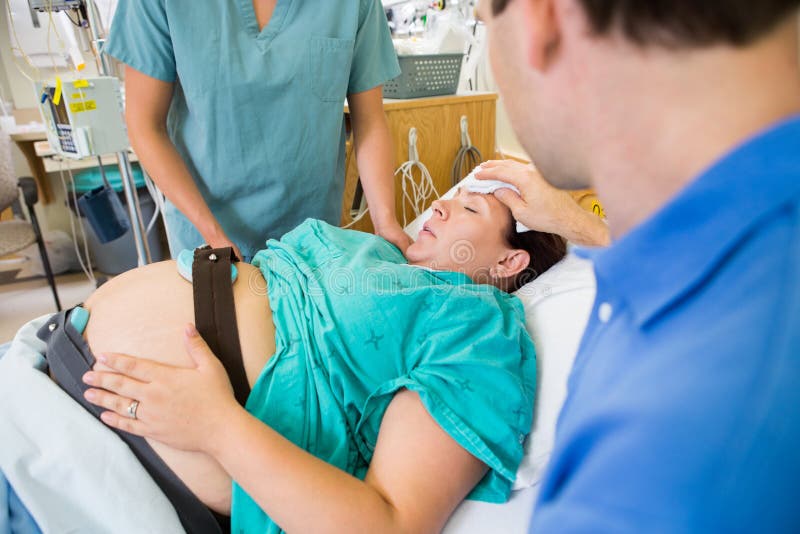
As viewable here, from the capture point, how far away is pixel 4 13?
11.1ft

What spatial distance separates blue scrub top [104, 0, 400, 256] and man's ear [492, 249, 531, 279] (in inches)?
22.1

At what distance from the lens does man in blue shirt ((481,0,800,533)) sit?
1.21ft

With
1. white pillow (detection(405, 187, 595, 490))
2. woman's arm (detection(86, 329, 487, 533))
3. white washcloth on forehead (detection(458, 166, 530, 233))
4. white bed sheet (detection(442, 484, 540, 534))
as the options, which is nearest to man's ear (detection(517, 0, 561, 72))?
white pillow (detection(405, 187, 595, 490))

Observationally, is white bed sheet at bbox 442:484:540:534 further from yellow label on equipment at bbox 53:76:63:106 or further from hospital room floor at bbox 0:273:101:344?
hospital room floor at bbox 0:273:101:344

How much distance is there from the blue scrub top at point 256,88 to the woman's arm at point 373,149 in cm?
5

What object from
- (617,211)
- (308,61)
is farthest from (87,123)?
(617,211)

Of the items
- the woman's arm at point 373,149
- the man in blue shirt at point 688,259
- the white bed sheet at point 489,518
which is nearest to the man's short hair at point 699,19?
the man in blue shirt at point 688,259

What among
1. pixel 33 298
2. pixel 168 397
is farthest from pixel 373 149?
pixel 33 298

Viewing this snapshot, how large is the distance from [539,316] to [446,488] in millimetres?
486

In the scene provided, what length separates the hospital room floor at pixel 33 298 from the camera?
2.96 metres

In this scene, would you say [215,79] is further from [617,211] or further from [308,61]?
[617,211]

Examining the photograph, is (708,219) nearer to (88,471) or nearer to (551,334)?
(551,334)

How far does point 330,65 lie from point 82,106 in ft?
3.34

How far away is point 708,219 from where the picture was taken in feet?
1.38
